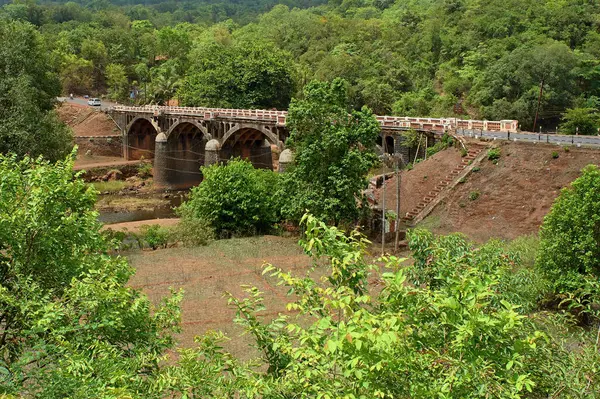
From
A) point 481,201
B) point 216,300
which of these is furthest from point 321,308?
point 481,201

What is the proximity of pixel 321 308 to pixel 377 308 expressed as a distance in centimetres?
125

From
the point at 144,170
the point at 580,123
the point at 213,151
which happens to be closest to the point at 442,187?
the point at 580,123

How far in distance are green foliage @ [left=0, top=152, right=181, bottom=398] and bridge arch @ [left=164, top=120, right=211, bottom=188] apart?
5618 cm

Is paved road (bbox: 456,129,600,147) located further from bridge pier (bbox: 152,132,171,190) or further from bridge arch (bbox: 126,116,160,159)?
bridge arch (bbox: 126,116,160,159)

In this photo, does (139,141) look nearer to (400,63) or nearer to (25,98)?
(400,63)

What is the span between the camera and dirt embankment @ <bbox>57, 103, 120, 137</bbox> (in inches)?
3219

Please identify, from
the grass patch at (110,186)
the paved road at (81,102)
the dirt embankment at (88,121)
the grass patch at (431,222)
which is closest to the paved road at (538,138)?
the grass patch at (431,222)

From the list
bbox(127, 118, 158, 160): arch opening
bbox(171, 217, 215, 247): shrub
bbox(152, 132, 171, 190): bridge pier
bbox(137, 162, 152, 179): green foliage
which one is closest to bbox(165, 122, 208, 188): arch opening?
bbox(152, 132, 171, 190): bridge pier

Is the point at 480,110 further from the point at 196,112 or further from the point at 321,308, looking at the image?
the point at 321,308

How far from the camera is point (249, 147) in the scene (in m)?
67.7

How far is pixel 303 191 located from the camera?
35188mm

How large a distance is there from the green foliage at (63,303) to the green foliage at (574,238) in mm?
15079

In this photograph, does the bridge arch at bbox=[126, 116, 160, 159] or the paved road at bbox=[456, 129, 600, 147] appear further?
the bridge arch at bbox=[126, 116, 160, 159]

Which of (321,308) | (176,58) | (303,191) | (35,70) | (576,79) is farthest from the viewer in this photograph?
(176,58)
